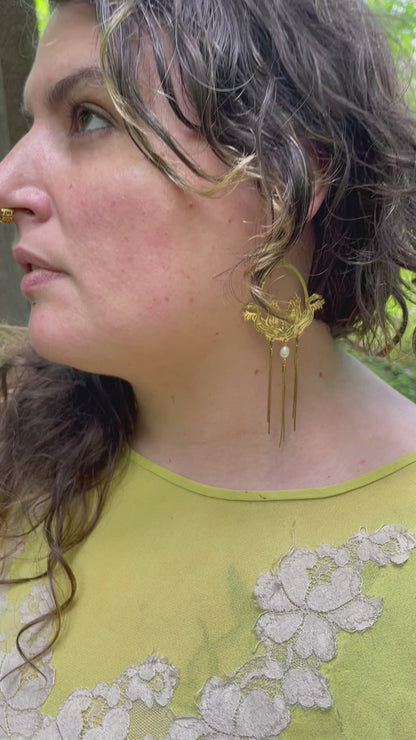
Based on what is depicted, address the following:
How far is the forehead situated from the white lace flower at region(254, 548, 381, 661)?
105 centimetres

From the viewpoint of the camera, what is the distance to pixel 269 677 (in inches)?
47.8

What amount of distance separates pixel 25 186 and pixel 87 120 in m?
0.18

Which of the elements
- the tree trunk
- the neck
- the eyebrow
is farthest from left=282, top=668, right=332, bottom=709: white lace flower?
the tree trunk

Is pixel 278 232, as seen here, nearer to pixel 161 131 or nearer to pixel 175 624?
pixel 161 131

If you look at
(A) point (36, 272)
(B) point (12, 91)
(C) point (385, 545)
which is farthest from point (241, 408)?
(B) point (12, 91)

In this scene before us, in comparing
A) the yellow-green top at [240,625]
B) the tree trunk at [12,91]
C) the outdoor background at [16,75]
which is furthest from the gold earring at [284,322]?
the tree trunk at [12,91]

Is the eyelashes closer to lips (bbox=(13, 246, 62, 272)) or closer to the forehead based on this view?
the forehead

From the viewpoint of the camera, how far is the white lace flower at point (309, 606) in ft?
4.01

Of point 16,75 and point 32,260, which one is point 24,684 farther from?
point 16,75

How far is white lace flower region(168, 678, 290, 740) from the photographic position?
1184mm

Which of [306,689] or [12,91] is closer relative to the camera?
[306,689]

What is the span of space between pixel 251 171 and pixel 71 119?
39 cm

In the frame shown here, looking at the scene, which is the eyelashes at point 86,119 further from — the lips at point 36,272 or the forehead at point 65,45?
the lips at point 36,272

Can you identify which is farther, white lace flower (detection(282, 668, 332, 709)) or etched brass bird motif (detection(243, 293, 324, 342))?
etched brass bird motif (detection(243, 293, 324, 342))
